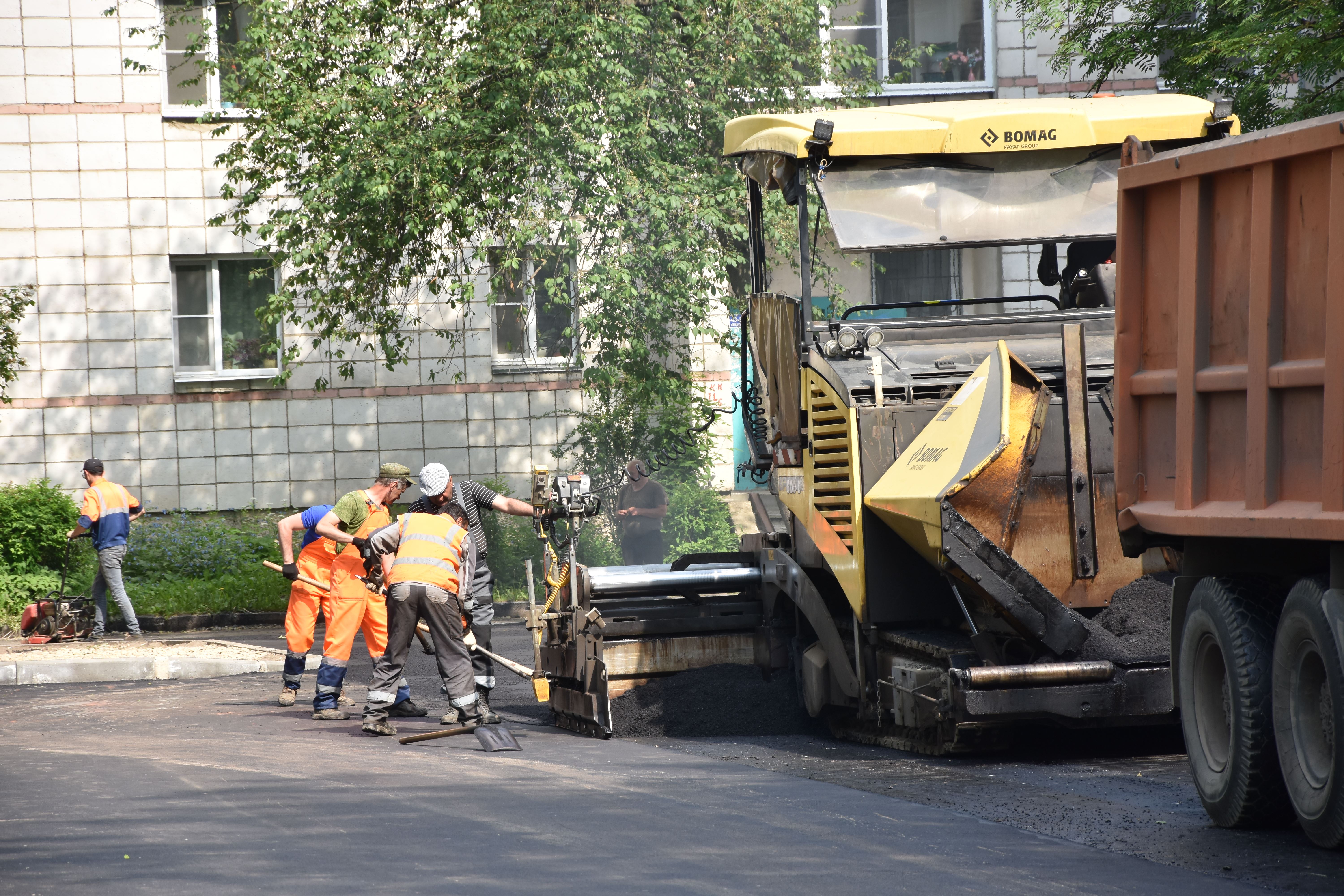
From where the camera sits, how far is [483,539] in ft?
33.6

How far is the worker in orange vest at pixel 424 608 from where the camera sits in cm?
862

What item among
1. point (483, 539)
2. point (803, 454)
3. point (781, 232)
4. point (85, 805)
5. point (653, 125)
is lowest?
point (85, 805)

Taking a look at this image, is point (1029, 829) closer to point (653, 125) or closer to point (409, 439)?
point (653, 125)

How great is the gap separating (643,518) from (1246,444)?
11.3m

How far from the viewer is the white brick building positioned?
17844mm

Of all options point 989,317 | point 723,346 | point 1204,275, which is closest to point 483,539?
point 989,317

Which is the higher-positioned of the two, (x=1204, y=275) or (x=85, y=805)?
(x=1204, y=275)

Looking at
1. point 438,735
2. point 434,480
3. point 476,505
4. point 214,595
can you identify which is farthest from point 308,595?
point 214,595

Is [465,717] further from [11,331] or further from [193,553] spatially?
[11,331]

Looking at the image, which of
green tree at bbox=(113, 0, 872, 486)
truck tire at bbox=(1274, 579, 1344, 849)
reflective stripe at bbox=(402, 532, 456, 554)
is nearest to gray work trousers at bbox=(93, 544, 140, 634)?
green tree at bbox=(113, 0, 872, 486)

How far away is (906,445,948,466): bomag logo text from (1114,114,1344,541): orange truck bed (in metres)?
0.86

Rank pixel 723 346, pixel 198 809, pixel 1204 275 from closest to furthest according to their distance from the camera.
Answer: pixel 1204 275 → pixel 198 809 → pixel 723 346

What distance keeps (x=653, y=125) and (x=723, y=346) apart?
2214 millimetres

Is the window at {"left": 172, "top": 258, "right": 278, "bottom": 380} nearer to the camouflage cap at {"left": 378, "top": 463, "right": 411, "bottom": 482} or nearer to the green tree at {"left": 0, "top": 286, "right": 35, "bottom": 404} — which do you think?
the green tree at {"left": 0, "top": 286, "right": 35, "bottom": 404}
